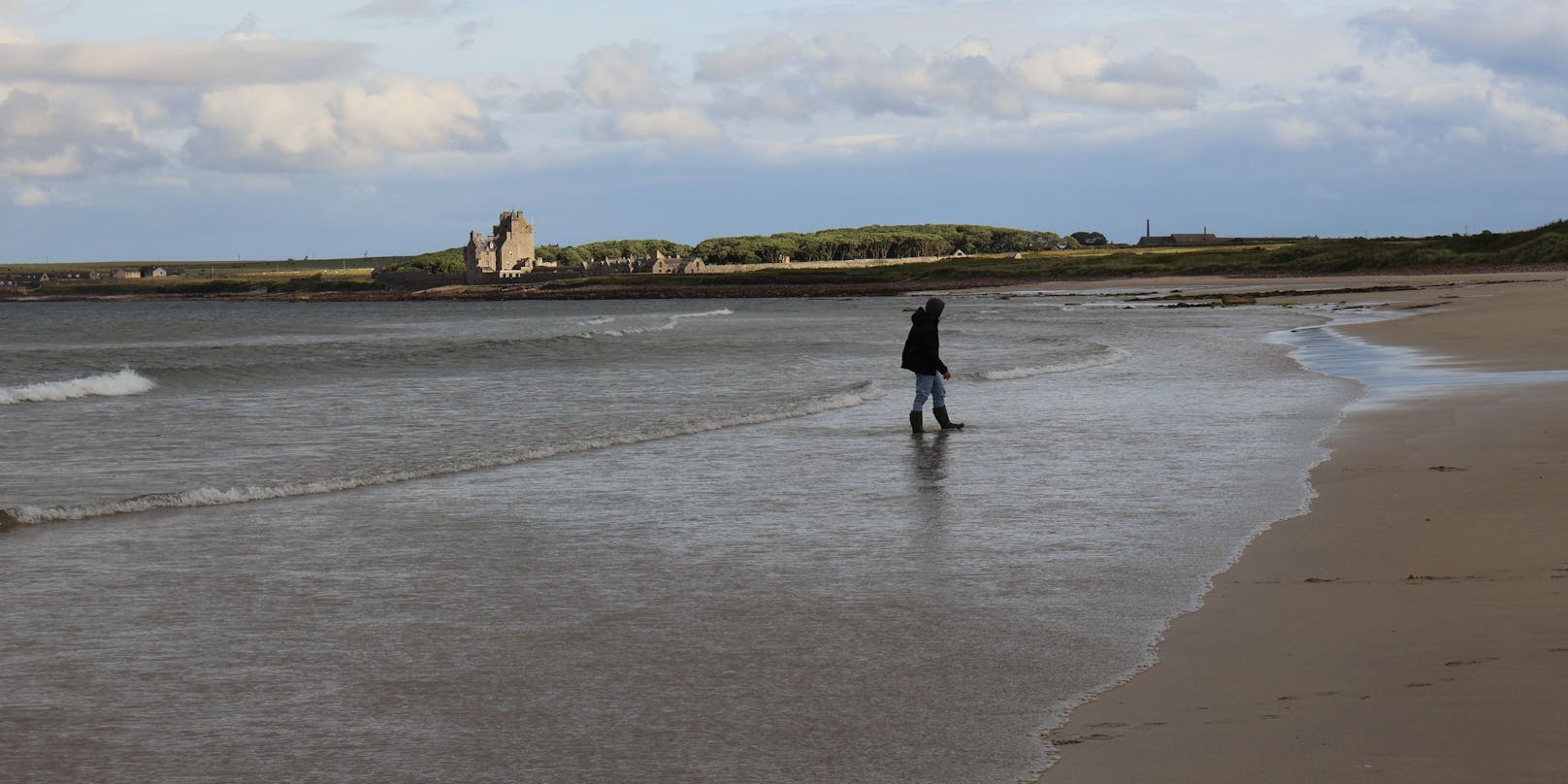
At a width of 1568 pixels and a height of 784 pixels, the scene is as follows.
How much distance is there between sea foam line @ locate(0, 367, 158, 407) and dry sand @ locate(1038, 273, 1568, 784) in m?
22.8

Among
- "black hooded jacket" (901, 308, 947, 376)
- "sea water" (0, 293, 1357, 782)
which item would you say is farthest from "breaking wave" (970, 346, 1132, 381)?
"black hooded jacket" (901, 308, 947, 376)

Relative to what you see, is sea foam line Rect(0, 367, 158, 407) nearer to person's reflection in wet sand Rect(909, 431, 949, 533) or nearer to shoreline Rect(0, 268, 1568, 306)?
person's reflection in wet sand Rect(909, 431, 949, 533)

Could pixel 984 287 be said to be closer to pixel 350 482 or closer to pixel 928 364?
pixel 928 364

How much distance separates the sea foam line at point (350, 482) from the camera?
11039mm

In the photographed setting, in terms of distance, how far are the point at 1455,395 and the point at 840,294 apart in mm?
117531

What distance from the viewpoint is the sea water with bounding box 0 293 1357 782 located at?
5309mm

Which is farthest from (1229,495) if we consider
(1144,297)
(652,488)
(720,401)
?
(1144,297)

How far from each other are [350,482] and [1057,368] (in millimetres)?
17352

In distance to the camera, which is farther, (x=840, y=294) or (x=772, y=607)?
(x=840, y=294)

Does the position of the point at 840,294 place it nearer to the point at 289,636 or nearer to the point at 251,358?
the point at 251,358

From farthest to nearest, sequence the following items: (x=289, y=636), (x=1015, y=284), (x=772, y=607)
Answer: (x=1015, y=284), (x=772, y=607), (x=289, y=636)

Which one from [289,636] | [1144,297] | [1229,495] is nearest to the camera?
[289,636]

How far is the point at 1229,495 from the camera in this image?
10969 mm

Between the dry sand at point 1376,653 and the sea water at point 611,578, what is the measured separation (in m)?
0.33
